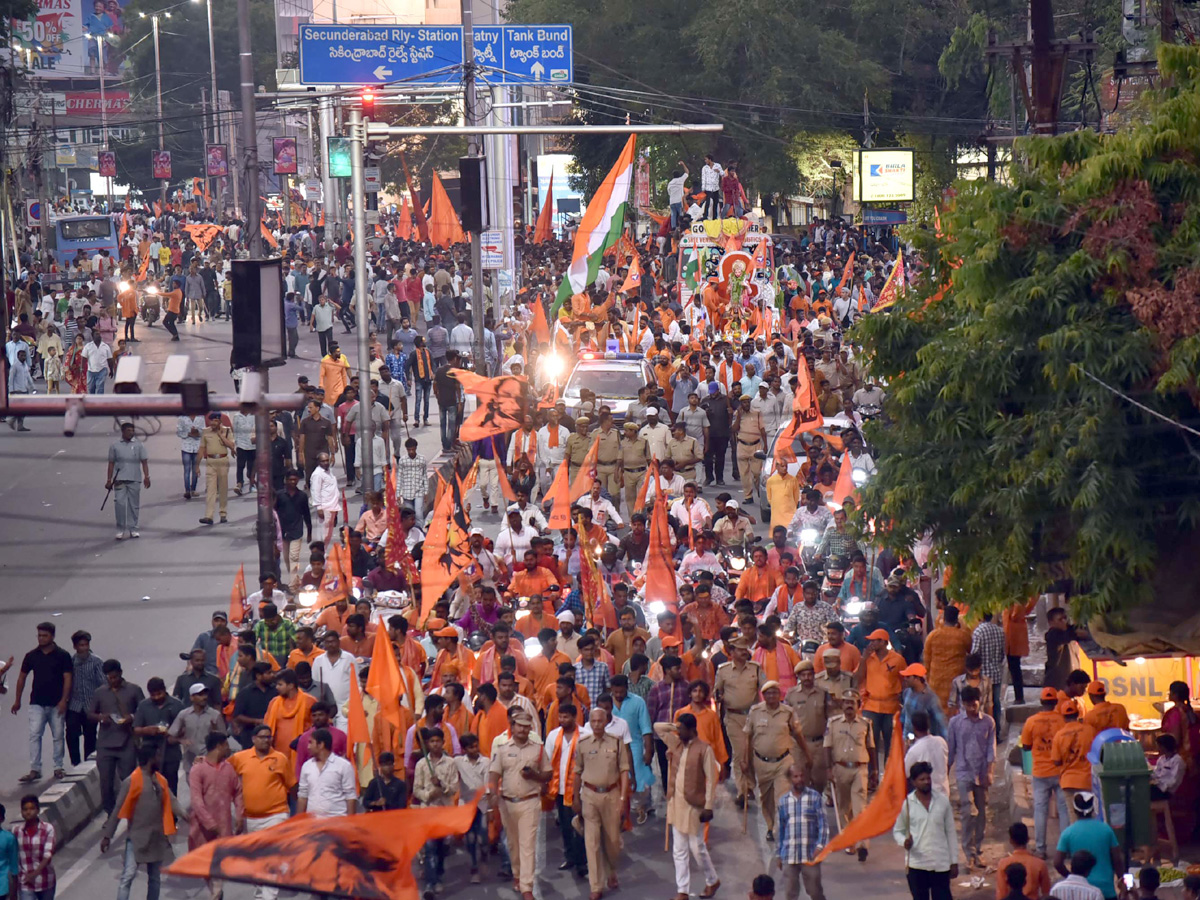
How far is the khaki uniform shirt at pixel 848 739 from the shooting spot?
1176 cm

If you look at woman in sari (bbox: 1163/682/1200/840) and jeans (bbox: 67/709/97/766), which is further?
jeans (bbox: 67/709/97/766)

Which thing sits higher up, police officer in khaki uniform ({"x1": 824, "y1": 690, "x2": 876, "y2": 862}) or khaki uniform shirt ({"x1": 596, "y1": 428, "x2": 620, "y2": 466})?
khaki uniform shirt ({"x1": 596, "y1": 428, "x2": 620, "y2": 466})

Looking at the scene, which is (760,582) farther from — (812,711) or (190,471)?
(190,471)

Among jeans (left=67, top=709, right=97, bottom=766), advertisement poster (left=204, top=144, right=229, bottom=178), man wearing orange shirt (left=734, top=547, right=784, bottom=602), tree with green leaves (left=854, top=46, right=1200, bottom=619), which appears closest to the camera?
tree with green leaves (left=854, top=46, right=1200, bottom=619)

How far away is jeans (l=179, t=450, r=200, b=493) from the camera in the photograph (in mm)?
22469

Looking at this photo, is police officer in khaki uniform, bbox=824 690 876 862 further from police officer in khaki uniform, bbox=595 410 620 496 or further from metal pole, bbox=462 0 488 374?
metal pole, bbox=462 0 488 374

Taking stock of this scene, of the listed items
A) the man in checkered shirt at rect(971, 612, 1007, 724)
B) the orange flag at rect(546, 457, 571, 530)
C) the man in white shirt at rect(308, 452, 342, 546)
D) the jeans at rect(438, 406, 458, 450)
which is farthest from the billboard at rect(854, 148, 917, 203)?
the man in checkered shirt at rect(971, 612, 1007, 724)

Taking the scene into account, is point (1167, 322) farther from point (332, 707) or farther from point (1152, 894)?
point (332, 707)

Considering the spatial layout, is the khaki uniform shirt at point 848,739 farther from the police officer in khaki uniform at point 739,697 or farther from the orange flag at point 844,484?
the orange flag at point 844,484

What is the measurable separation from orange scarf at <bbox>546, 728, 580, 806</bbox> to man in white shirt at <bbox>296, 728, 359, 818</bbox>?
131cm

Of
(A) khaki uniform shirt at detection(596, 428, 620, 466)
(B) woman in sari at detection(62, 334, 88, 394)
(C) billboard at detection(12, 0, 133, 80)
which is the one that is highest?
(C) billboard at detection(12, 0, 133, 80)

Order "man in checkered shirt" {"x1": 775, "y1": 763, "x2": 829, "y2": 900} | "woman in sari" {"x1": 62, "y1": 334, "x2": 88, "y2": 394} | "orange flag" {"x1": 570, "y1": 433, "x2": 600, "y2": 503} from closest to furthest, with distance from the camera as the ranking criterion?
"man in checkered shirt" {"x1": 775, "y1": 763, "x2": 829, "y2": 900} < "orange flag" {"x1": 570, "y1": 433, "x2": 600, "y2": 503} < "woman in sari" {"x1": 62, "y1": 334, "x2": 88, "y2": 394}

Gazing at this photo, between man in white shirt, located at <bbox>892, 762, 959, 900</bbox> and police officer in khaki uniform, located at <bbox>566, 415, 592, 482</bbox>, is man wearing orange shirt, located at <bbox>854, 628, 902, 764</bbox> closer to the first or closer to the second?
man in white shirt, located at <bbox>892, 762, 959, 900</bbox>

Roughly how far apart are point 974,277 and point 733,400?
1220 cm
